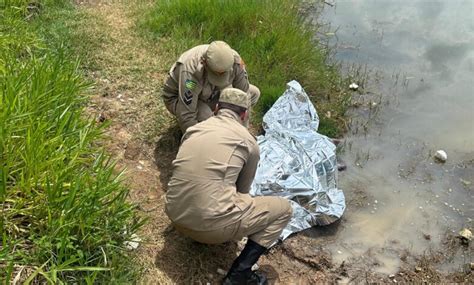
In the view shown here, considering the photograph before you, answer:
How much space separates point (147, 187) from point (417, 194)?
2459 mm

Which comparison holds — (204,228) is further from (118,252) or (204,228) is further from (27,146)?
(27,146)

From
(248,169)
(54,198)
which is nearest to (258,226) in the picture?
(248,169)

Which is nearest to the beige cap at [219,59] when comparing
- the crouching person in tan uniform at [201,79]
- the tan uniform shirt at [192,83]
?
the crouching person in tan uniform at [201,79]

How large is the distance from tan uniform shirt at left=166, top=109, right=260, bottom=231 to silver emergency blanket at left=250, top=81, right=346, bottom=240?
0.98 meters

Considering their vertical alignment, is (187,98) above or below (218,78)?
below

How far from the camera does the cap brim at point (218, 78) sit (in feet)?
13.9

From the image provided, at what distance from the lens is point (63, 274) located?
2.92m

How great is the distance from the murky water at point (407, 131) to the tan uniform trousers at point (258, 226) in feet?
2.94

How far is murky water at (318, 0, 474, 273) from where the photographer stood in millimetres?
4586

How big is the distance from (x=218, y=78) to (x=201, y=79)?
173 mm

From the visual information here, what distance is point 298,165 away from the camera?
15.4ft

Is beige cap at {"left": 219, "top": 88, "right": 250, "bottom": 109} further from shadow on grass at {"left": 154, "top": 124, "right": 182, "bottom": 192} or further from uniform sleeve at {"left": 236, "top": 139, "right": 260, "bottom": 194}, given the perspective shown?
shadow on grass at {"left": 154, "top": 124, "right": 182, "bottom": 192}

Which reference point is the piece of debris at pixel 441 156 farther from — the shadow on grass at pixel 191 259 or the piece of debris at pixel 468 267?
the shadow on grass at pixel 191 259

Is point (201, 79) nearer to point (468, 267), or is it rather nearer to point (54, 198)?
point (54, 198)
